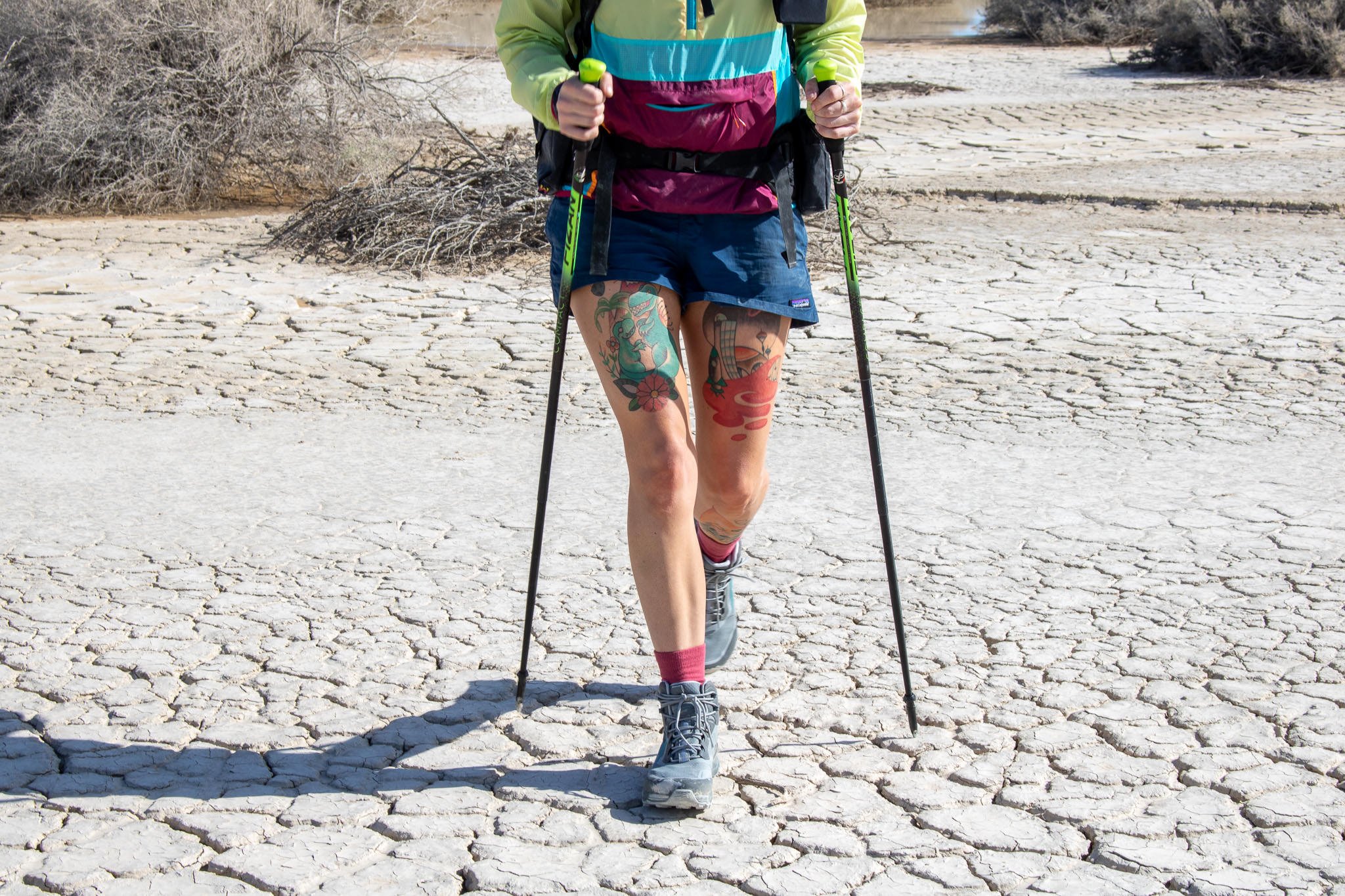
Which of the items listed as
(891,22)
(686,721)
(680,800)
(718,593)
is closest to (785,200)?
(718,593)

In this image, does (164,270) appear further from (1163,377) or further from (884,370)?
(1163,377)

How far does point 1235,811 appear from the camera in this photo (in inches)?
110

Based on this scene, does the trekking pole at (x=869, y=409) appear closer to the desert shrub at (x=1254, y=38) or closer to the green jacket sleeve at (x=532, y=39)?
the green jacket sleeve at (x=532, y=39)

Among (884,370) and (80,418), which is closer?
(80,418)

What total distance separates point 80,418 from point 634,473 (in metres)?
3.56

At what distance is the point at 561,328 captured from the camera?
10.2ft

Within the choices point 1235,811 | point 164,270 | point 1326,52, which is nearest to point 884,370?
point 1235,811

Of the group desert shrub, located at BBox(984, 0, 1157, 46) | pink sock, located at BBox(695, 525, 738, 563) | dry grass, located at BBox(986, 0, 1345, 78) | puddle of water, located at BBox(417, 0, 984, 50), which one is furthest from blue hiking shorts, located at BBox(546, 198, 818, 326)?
desert shrub, located at BBox(984, 0, 1157, 46)

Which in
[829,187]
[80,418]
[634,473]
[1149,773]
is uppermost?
[829,187]

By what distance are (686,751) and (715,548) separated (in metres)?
0.67

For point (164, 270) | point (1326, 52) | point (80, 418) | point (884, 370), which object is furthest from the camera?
point (1326, 52)

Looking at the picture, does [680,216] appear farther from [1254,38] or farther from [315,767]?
[1254,38]

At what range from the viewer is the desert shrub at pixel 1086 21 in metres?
21.7

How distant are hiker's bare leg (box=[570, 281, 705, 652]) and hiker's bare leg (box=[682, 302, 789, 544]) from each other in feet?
0.35
